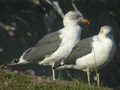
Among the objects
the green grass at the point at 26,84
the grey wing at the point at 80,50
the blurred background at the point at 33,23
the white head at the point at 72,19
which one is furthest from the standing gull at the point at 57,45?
the blurred background at the point at 33,23

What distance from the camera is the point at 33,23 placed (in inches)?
640

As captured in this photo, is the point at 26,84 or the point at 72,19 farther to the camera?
the point at 72,19

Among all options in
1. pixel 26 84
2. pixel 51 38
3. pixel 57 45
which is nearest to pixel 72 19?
pixel 51 38

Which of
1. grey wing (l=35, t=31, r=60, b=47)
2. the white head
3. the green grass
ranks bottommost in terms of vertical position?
the green grass

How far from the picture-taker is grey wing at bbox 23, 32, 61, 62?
1023 centimetres

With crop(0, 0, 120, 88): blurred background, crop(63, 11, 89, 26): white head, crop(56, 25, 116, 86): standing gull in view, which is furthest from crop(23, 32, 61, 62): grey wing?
crop(0, 0, 120, 88): blurred background

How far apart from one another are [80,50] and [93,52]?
1.81ft

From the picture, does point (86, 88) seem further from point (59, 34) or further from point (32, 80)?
point (59, 34)

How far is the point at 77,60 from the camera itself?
431 inches

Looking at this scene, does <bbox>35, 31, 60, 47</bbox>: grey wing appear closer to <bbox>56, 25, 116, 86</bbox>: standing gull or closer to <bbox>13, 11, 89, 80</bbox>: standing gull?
<bbox>13, 11, 89, 80</bbox>: standing gull

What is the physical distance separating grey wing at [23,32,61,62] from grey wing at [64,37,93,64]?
69 cm

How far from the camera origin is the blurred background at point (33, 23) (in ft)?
52.0

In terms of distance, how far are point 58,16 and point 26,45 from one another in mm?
1739

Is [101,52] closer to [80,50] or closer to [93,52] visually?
[93,52]
